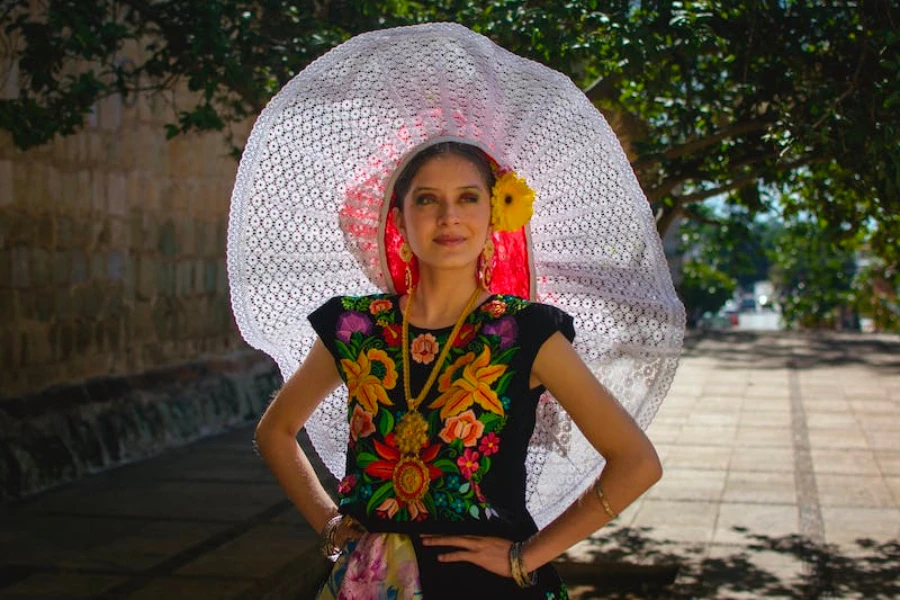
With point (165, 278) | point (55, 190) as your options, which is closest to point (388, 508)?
point (55, 190)

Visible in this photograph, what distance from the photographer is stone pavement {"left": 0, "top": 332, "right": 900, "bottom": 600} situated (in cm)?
524

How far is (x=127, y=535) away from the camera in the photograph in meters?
5.93

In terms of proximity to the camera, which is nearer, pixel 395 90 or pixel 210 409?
pixel 395 90

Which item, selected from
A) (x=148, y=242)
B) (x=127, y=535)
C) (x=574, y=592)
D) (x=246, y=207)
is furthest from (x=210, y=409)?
(x=246, y=207)

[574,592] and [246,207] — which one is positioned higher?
[246,207]

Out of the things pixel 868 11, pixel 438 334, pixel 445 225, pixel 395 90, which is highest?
pixel 868 11

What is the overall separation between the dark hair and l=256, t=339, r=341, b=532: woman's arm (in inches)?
13.9

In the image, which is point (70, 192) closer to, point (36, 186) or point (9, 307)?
point (36, 186)

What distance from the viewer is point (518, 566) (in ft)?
7.00

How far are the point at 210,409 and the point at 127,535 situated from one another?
3.78m

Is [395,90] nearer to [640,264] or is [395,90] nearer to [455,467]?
[640,264]

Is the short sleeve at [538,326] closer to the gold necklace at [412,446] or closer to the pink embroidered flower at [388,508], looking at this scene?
the gold necklace at [412,446]

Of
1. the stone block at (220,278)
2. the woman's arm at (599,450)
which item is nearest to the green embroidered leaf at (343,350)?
the woman's arm at (599,450)

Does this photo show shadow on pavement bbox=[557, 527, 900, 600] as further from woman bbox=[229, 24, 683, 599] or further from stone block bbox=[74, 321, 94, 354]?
stone block bbox=[74, 321, 94, 354]
